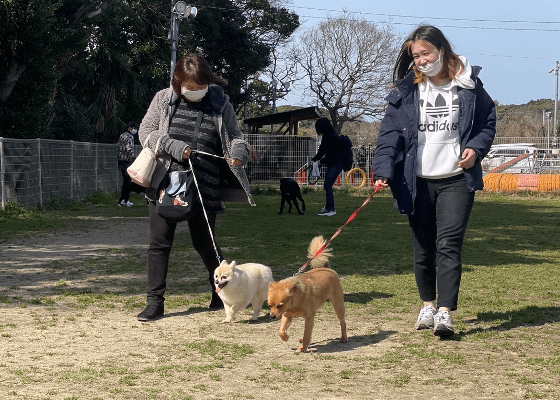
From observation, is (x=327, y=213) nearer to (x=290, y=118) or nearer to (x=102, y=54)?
(x=102, y=54)

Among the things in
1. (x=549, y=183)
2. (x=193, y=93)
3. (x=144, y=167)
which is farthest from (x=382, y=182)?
(x=549, y=183)

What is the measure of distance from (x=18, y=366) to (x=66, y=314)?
5.03 ft

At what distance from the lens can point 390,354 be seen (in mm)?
4461

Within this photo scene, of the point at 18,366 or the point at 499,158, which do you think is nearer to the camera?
the point at 18,366

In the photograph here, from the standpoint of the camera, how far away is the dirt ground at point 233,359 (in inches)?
146

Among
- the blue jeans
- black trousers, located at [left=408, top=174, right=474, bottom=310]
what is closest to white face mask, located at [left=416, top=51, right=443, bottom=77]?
black trousers, located at [left=408, top=174, right=474, bottom=310]

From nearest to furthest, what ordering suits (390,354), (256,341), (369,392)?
1. (369,392)
2. (390,354)
3. (256,341)

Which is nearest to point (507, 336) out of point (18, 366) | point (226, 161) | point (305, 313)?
point (305, 313)

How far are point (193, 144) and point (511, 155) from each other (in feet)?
78.9

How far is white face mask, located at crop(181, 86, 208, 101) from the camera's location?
5.41 meters

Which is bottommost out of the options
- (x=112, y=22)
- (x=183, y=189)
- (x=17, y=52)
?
(x=183, y=189)

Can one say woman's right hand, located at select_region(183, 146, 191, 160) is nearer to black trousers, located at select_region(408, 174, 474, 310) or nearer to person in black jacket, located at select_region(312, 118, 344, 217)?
black trousers, located at select_region(408, 174, 474, 310)

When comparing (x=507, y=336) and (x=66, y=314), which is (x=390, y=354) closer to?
(x=507, y=336)

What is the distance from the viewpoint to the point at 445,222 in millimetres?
4988
